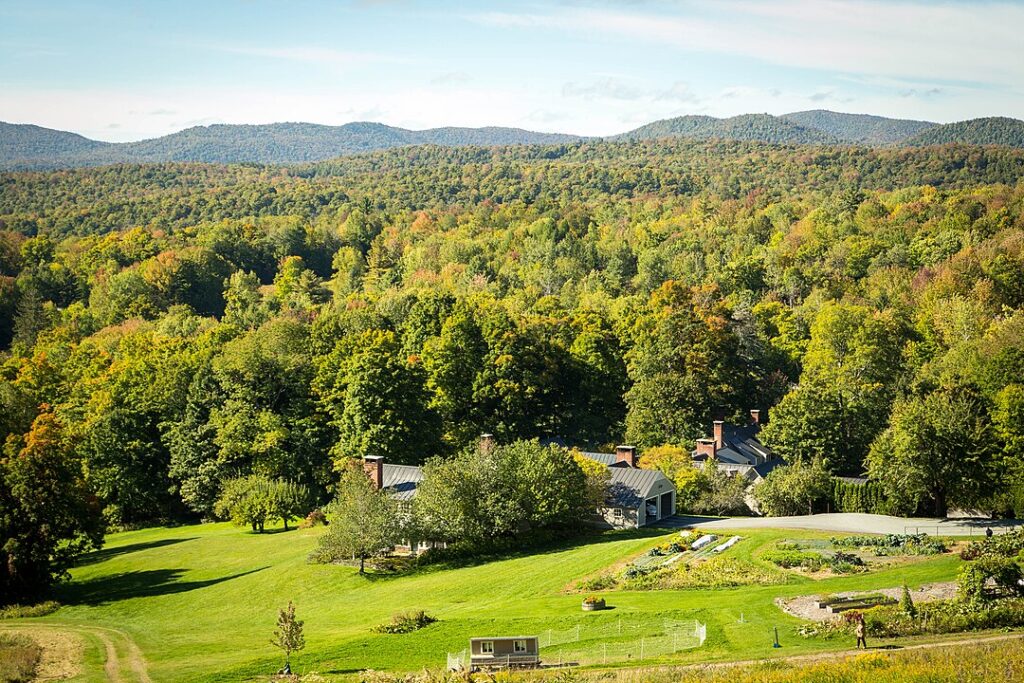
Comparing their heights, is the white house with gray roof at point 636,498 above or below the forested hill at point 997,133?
below

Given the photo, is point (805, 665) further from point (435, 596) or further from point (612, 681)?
point (435, 596)

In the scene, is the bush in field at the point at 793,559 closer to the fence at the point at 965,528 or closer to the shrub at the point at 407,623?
the fence at the point at 965,528

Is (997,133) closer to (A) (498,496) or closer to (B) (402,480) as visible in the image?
(B) (402,480)

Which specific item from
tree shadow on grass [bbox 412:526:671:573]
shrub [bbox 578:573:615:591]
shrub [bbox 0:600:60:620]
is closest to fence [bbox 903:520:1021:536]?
tree shadow on grass [bbox 412:526:671:573]

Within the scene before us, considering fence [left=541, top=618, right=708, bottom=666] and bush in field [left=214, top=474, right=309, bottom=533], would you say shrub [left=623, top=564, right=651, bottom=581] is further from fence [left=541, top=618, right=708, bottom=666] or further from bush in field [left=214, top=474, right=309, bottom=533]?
bush in field [left=214, top=474, right=309, bottom=533]

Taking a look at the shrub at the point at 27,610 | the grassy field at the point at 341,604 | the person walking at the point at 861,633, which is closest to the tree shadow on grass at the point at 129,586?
the grassy field at the point at 341,604
